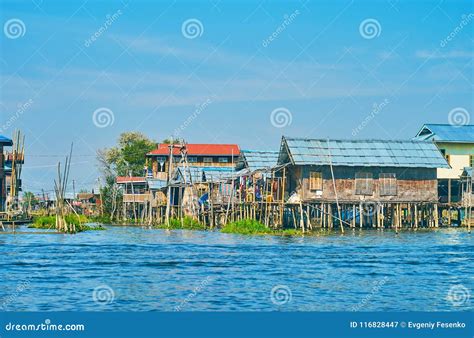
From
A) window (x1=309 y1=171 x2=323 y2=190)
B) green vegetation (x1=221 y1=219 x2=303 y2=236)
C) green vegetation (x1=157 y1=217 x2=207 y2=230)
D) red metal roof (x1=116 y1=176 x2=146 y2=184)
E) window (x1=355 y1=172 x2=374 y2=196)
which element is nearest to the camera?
green vegetation (x1=221 y1=219 x2=303 y2=236)

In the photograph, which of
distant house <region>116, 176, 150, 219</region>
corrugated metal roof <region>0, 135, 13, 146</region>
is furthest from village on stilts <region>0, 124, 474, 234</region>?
distant house <region>116, 176, 150, 219</region>

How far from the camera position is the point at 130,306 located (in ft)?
54.1

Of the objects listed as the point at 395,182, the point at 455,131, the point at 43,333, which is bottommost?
the point at 43,333

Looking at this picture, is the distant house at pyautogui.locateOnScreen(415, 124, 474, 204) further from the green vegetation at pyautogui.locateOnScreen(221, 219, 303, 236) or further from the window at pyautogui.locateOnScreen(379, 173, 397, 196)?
the green vegetation at pyautogui.locateOnScreen(221, 219, 303, 236)

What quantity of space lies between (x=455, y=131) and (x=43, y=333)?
149 ft

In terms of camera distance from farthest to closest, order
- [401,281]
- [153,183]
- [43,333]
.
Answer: [153,183] → [401,281] → [43,333]

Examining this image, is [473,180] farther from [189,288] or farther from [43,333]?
[43,333]

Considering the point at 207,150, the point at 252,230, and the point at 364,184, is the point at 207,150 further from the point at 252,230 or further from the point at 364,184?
the point at 252,230

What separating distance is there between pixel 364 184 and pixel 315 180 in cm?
284

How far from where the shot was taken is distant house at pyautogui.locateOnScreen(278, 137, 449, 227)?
1734 inches

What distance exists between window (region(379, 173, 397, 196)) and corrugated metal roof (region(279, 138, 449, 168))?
33.6 inches

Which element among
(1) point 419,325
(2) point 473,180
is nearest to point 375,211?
(2) point 473,180

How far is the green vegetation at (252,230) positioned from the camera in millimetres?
37688

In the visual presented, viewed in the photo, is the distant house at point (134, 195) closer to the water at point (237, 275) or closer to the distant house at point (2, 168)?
the distant house at point (2, 168)
